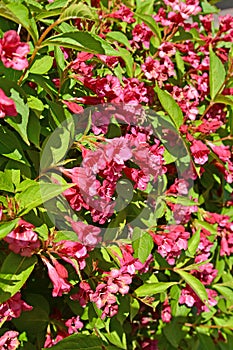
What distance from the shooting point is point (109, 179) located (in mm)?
1221

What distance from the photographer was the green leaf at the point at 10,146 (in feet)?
3.85

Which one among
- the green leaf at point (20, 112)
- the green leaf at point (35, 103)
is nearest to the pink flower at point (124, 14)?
the green leaf at point (35, 103)

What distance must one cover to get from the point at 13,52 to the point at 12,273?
47cm

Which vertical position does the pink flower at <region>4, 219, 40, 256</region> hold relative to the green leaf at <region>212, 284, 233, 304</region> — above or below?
above

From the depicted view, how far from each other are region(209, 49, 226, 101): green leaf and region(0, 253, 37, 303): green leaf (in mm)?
975

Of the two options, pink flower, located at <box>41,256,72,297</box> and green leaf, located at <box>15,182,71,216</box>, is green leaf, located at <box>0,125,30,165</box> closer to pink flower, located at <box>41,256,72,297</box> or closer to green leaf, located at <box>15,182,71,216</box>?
green leaf, located at <box>15,182,71,216</box>

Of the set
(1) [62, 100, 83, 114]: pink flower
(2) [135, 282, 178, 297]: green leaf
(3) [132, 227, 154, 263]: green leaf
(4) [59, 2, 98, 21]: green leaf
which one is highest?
(4) [59, 2, 98, 21]: green leaf

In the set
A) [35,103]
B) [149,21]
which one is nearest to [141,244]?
[35,103]

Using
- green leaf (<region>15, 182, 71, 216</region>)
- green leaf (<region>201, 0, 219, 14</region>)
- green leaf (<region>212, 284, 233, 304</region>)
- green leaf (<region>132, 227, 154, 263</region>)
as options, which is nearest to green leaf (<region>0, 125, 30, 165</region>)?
green leaf (<region>15, 182, 71, 216</region>)

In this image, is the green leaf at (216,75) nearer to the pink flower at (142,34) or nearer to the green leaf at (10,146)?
the pink flower at (142,34)

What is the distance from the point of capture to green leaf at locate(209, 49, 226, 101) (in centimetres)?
172

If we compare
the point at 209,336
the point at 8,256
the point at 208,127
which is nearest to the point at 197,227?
the point at 208,127

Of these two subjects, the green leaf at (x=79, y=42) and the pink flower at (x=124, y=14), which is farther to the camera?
the pink flower at (x=124, y=14)

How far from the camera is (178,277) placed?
5.97 ft
